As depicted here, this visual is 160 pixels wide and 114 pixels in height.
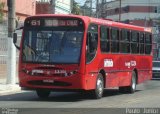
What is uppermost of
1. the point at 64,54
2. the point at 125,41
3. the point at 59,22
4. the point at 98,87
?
the point at 59,22

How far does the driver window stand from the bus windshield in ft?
1.35

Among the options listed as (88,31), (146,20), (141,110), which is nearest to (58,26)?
(88,31)

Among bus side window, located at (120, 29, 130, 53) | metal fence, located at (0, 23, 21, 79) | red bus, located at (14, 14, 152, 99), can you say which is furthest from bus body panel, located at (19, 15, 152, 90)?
metal fence, located at (0, 23, 21, 79)

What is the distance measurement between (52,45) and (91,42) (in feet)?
4.80

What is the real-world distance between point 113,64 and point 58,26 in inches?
146

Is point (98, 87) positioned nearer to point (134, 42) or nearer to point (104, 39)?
point (104, 39)

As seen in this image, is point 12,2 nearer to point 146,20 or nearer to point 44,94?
point 44,94

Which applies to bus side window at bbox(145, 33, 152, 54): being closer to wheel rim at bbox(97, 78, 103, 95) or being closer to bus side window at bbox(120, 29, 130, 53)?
bus side window at bbox(120, 29, 130, 53)

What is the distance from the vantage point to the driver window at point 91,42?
66.9 ft

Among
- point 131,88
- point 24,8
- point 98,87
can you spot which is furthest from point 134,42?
point 24,8

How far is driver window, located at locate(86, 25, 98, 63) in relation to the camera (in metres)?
20.4

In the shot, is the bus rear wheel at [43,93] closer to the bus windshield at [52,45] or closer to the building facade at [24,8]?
the bus windshield at [52,45]

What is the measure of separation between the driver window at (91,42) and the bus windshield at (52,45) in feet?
1.35

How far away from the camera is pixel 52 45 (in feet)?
66.5
